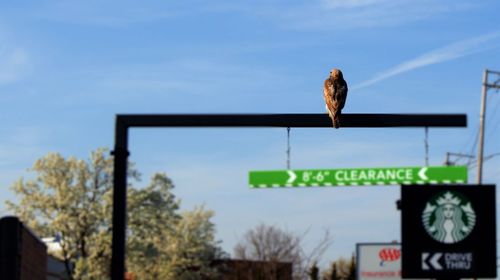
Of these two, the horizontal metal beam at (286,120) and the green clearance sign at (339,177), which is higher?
the green clearance sign at (339,177)

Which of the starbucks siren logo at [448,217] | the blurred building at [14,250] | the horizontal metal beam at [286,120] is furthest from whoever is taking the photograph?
the blurred building at [14,250]

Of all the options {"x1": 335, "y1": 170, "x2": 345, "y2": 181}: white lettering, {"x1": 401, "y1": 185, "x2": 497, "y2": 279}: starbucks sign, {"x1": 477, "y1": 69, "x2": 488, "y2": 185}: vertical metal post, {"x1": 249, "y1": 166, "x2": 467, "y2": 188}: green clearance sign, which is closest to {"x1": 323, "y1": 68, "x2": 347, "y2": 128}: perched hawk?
{"x1": 401, "y1": 185, "x2": 497, "y2": 279}: starbucks sign

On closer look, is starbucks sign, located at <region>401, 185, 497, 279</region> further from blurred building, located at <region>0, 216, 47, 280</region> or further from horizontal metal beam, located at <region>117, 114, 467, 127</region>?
blurred building, located at <region>0, 216, 47, 280</region>

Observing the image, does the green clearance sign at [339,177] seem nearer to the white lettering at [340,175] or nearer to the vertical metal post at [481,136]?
the white lettering at [340,175]

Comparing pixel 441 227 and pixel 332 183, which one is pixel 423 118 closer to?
pixel 441 227

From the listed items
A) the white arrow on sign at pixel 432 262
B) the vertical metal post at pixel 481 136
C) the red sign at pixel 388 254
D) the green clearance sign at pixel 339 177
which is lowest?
the white arrow on sign at pixel 432 262

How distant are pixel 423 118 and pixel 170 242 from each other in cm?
5527

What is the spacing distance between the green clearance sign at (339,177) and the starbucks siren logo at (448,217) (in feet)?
47.8

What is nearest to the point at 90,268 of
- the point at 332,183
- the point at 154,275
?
the point at 154,275

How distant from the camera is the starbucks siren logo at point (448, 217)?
512 inches

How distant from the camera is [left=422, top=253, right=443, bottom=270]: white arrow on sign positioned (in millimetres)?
13234

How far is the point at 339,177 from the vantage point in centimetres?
3142

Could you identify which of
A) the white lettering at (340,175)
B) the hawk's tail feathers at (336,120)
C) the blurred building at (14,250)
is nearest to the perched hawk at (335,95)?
the hawk's tail feathers at (336,120)

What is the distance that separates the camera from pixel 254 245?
73.8 m
